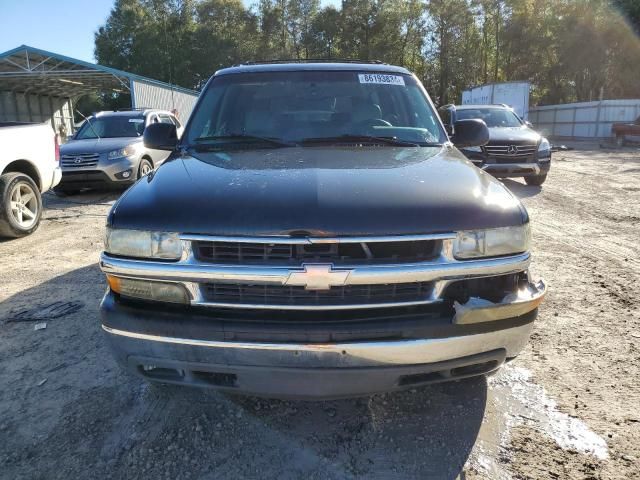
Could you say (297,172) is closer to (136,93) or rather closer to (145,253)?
(145,253)

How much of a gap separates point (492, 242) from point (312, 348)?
895 mm

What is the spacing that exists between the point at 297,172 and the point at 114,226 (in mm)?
863

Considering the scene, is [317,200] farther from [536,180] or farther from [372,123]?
[536,180]

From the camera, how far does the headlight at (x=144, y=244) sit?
2100 millimetres

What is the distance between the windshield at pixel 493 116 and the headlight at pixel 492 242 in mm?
9738

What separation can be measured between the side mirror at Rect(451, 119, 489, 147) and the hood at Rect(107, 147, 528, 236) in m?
1.06

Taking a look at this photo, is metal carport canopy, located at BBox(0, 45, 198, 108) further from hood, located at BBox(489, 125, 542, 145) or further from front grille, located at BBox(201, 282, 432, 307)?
front grille, located at BBox(201, 282, 432, 307)

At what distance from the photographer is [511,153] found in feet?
33.0

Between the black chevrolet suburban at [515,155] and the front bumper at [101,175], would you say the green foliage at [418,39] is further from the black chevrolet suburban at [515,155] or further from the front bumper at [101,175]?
the front bumper at [101,175]

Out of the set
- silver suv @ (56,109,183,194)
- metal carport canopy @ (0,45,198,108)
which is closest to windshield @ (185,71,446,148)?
silver suv @ (56,109,183,194)

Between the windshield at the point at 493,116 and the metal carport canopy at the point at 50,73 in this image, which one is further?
the metal carport canopy at the point at 50,73

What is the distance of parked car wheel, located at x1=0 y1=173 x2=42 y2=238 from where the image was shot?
20.5 feet

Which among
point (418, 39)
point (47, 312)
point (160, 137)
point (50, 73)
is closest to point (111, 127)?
point (47, 312)

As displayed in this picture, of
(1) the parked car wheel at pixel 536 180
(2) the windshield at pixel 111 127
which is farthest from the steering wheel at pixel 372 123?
(2) the windshield at pixel 111 127
